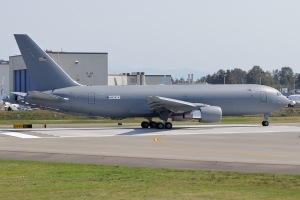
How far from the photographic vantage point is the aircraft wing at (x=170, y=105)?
4453cm

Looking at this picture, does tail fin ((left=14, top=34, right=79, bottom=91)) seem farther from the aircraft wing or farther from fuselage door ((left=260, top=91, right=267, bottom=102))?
fuselage door ((left=260, top=91, right=267, bottom=102))

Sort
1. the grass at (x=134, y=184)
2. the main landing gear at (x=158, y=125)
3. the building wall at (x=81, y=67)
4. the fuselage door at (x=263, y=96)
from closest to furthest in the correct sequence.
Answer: the grass at (x=134, y=184) → the main landing gear at (x=158, y=125) → the fuselage door at (x=263, y=96) → the building wall at (x=81, y=67)

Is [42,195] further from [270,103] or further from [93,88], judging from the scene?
[270,103]

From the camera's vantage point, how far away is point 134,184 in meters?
18.0

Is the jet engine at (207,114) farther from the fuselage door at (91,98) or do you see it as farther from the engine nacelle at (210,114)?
the fuselage door at (91,98)

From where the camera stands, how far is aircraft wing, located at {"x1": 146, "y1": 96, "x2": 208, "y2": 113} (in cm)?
4453

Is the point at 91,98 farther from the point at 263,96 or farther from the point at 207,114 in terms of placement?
the point at 263,96

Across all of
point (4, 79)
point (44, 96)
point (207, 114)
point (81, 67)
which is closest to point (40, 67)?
point (44, 96)

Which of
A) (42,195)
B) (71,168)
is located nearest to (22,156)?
(71,168)

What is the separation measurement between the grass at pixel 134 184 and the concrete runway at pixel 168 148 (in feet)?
6.61

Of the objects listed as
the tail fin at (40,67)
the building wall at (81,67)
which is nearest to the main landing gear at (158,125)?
the tail fin at (40,67)

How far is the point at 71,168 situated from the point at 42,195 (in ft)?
20.2

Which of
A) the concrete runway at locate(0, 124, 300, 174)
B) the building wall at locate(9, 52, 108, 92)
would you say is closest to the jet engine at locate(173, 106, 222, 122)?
the concrete runway at locate(0, 124, 300, 174)

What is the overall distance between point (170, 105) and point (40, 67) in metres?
9.39
